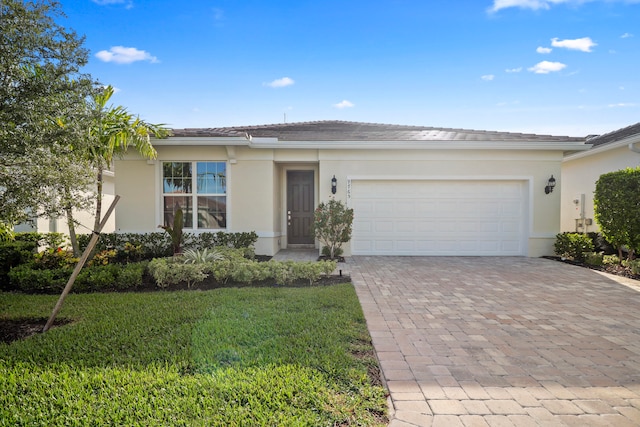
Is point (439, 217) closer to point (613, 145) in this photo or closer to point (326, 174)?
point (326, 174)

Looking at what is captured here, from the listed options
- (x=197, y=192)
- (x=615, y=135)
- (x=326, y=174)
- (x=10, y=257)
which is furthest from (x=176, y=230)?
(x=615, y=135)

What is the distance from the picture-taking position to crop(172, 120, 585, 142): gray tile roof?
9305 millimetres

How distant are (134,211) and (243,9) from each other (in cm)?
614

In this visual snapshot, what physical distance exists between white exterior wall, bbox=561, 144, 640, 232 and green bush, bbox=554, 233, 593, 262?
10.0 ft

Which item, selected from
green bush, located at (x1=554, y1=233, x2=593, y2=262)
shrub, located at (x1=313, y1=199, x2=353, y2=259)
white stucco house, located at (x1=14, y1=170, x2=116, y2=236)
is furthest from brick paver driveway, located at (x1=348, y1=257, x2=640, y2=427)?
white stucco house, located at (x1=14, y1=170, x2=116, y2=236)

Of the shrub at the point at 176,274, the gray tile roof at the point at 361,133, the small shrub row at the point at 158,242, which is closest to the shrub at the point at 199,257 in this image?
the shrub at the point at 176,274

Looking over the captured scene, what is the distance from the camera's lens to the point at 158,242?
8.86 metres

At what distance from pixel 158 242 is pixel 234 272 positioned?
390 centimetres

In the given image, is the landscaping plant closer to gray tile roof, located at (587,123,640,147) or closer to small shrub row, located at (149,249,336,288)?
small shrub row, located at (149,249,336,288)

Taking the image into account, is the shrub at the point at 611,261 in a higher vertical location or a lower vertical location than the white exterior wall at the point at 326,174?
lower

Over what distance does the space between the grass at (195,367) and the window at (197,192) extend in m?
4.86

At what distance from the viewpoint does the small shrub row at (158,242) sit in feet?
27.8

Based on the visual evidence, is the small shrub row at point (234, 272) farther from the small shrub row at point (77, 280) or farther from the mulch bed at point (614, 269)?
the mulch bed at point (614, 269)

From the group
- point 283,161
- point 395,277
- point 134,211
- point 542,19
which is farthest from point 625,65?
point 134,211
